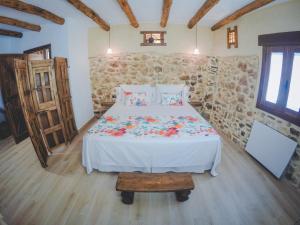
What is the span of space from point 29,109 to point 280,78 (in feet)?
12.6

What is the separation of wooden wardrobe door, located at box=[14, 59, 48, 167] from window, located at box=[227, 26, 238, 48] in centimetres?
384

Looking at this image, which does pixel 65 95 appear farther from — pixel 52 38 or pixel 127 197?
pixel 127 197

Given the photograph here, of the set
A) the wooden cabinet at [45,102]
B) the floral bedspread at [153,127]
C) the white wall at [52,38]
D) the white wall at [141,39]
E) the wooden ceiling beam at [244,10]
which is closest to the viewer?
the wooden ceiling beam at [244,10]

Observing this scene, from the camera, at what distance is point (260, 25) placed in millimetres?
3004

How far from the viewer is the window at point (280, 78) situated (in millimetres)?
2473

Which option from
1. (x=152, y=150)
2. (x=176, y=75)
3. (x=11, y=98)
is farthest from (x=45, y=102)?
(x=176, y=75)

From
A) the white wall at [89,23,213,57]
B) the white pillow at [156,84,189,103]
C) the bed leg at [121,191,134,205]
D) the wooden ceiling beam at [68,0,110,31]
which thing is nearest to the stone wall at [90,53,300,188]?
the white wall at [89,23,213,57]

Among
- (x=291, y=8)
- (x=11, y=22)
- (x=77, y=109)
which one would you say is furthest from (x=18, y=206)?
(x=291, y=8)

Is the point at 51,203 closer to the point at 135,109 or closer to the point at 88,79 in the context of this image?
the point at 135,109

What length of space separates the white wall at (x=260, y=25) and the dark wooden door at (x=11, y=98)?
4442 mm

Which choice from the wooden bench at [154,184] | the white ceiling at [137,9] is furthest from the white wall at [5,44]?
the wooden bench at [154,184]

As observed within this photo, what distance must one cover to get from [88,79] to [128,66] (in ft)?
3.61

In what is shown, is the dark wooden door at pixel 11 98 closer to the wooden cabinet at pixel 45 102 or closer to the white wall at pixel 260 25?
the wooden cabinet at pixel 45 102

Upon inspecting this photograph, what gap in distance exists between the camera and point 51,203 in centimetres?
219
